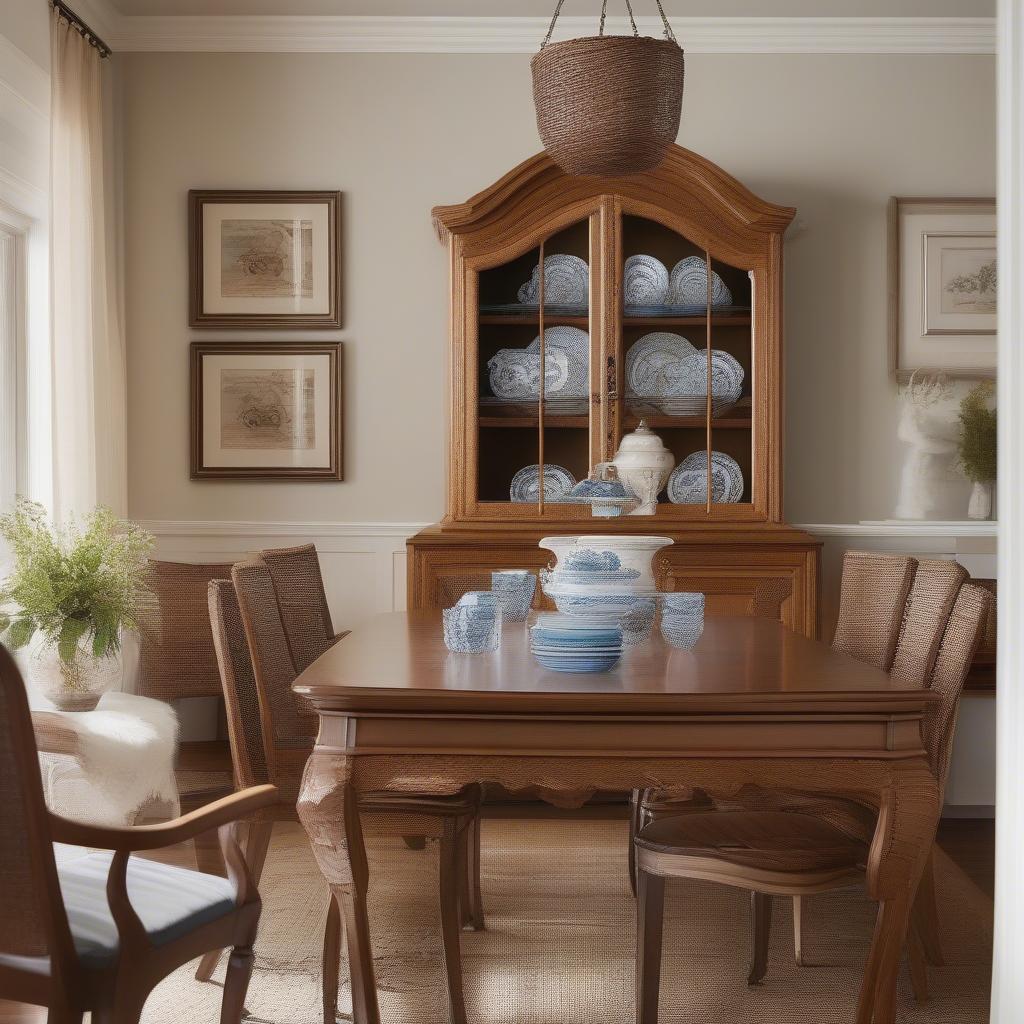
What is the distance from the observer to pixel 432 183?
4.28 m

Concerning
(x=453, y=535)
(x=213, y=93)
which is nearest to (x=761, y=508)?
(x=453, y=535)

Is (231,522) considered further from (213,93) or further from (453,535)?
(213,93)

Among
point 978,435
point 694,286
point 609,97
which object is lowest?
point 978,435

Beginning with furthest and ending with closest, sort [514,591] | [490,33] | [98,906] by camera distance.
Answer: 1. [490,33]
2. [514,591]
3. [98,906]

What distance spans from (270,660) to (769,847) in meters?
1.12

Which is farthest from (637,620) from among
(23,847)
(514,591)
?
(23,847)

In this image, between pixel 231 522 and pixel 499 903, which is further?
pixel 231 522

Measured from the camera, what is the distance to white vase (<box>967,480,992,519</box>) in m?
4.11

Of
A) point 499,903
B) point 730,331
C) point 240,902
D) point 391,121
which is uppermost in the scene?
point 391,121

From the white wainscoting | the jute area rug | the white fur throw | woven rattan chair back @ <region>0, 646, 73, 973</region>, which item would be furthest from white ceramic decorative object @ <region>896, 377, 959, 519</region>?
woven rattan chair back @ <region>0, 646, 73, 973</region>

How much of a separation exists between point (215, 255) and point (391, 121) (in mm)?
834

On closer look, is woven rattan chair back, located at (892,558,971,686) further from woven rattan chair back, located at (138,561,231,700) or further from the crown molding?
the crown molding

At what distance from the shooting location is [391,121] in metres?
4.29

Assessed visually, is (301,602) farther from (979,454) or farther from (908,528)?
(979,454)
